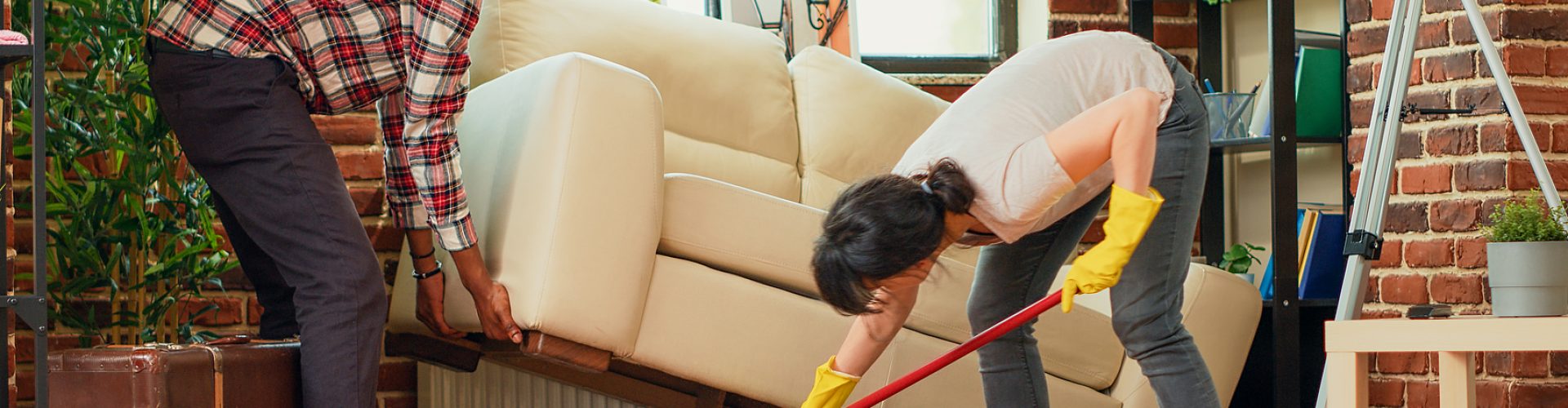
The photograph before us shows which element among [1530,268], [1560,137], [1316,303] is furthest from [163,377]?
[1560,137]

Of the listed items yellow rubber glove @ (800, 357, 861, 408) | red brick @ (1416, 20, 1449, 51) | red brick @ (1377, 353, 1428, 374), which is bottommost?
red brick @ (1377, 353, 1428, 374)

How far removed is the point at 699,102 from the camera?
2.53 m

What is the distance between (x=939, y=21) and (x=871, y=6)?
185mm

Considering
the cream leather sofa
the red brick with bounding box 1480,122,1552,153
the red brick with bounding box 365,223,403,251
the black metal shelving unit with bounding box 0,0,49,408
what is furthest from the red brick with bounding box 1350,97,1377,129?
the black metal shelving unit with bounding box 0,0,49,408

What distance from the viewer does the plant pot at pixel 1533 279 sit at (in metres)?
1.78

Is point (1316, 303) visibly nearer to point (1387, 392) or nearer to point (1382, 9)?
point (1387, 392)

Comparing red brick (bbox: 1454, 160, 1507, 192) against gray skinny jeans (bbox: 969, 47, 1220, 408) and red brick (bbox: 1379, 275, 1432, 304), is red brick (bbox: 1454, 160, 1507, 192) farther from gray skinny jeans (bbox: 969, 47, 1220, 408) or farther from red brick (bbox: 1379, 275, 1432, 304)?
gray skinny jeans (bbox: 969, 47, 1220, 408)

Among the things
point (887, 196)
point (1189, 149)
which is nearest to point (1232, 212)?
point (1189, 149)

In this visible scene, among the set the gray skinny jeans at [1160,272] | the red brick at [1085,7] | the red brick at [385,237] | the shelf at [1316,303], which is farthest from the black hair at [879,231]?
the red brick at [1085,7]

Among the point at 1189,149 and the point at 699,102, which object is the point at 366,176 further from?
the point at 1189,149

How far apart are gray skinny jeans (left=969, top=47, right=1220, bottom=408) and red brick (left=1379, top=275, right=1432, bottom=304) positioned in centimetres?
116

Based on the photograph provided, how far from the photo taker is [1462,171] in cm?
253

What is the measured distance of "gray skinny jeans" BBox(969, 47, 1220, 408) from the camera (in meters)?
1.63

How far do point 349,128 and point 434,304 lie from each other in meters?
0.74
